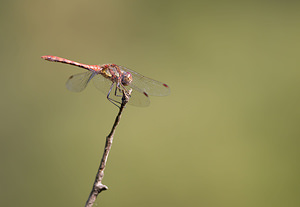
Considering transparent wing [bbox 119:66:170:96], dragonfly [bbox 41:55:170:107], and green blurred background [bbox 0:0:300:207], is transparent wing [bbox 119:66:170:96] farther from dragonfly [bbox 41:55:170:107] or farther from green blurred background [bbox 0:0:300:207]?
green blurred background [bbox 0:0:300:207]

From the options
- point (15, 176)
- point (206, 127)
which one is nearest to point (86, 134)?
point (15, 176)

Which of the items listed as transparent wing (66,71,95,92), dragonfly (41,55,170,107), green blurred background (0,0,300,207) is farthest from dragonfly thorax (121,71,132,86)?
green blurred background (0,0,300,207)

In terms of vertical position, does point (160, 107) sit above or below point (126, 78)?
above

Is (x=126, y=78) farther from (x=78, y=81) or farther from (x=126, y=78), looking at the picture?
(x=78, y=81)

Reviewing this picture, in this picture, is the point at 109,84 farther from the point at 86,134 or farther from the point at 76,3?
the point at 76,3

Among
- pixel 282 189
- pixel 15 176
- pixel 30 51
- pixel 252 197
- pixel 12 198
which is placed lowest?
pixel 12 198

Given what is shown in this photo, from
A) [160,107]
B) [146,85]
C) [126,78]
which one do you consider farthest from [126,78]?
[160,107]
